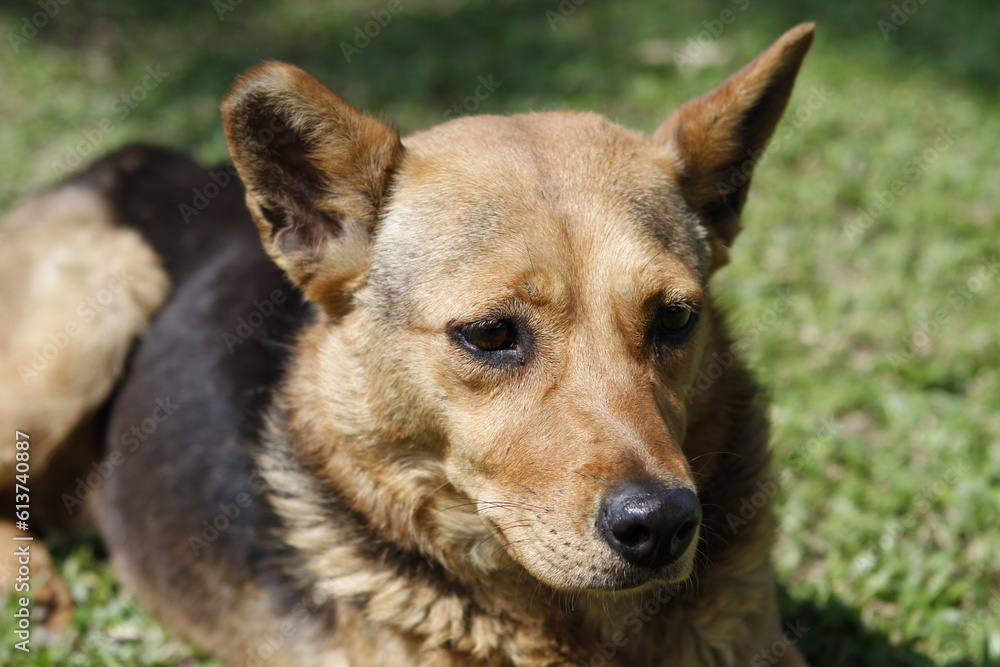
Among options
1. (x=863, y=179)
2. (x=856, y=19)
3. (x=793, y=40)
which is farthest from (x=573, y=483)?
(x=856, y=19)

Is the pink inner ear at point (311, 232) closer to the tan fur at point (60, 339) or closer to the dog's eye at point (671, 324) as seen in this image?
the dog's eye at point (671, 324)

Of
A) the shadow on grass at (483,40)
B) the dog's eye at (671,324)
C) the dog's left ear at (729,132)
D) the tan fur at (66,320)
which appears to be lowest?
the shadow on grass at (483,40)

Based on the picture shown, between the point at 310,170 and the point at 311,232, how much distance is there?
234 mm

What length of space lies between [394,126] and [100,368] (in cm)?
246

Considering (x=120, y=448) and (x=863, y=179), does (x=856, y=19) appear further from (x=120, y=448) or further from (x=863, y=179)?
(x=120, y=448)

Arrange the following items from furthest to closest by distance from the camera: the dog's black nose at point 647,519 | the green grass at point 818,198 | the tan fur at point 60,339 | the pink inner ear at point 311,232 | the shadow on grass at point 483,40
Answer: the shadow on grass at point 483,40
the tan fur at point 60,339
the green grass at point 818,198
the pink inner ear at point 311,232
the dog's black nose at point 647,519

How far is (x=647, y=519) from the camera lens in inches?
106

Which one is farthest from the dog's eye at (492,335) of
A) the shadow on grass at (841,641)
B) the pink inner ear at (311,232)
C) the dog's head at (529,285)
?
the shadow on grass at (841,641)

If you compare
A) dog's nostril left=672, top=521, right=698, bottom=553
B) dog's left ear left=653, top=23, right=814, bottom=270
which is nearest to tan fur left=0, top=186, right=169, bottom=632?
dog's left ear left=653, top=23, right=814, bottom=270

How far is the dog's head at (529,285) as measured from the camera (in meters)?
2.88

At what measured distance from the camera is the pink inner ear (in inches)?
138

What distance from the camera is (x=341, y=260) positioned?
3523mm

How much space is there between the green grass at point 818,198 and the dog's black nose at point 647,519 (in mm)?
1802

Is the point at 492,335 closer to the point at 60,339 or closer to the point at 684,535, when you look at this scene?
the point at 684,535
